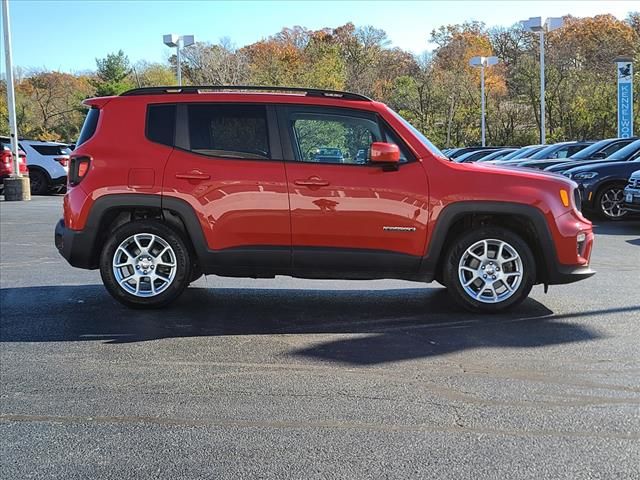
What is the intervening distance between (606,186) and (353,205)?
897 centimetres

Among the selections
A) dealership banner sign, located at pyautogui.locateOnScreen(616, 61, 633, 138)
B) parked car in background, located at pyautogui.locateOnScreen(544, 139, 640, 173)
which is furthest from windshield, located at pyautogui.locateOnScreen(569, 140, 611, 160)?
dealership banner sign, located at pyautogui.locateOnScreen(616, 61, 633, 138)

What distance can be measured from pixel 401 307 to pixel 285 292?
4.30 feet

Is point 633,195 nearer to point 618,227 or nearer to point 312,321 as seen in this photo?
point 618,227

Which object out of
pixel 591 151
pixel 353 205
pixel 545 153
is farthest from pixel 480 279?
pixel 545 153

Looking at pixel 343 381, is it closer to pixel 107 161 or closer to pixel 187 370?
pixel 187 370

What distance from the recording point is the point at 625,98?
80.6 feet

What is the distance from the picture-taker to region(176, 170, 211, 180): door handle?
18.7 feet

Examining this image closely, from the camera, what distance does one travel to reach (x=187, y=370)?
14.7 ft

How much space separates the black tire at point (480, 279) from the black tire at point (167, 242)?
2.29 metres

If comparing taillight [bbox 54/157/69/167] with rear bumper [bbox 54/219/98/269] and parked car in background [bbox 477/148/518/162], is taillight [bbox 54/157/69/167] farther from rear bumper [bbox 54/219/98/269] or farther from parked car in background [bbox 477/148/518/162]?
rear bumper [bbox 54/219/98/269]

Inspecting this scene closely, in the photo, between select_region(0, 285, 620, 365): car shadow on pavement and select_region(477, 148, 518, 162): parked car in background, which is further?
select_region(477, 148, 518, 162): parked car in background

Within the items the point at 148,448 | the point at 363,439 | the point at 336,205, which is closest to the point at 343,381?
the point at 363,439

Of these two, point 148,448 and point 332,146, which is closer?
point 148,448

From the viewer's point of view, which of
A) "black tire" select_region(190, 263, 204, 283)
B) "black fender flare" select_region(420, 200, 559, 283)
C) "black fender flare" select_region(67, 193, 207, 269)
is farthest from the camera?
"black tire" select_region(190, 263, 204, 283)
